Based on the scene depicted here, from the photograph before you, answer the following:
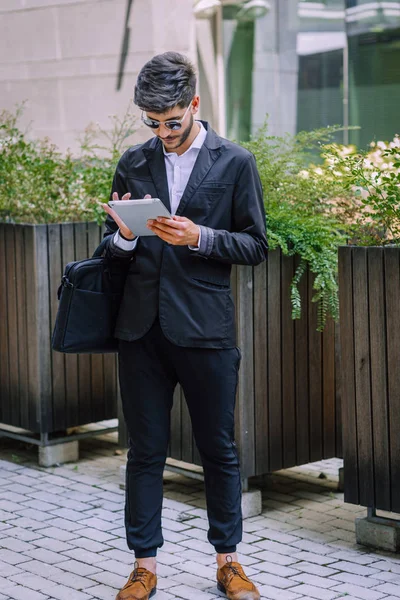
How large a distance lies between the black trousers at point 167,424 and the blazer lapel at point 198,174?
0.47 m

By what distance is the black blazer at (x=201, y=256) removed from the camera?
3803 mm

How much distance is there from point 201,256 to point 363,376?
115 cm

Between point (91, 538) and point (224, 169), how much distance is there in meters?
1.95

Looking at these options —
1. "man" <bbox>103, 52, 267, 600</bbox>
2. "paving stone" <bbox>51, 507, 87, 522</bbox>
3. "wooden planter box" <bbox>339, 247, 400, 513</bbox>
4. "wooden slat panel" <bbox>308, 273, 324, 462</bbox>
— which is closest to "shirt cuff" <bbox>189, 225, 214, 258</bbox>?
"man" <bbox>103, 52, 267, 600</bbox>

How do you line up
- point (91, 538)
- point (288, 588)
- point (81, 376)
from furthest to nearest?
point (81, 376), point (91, 538), point (288, 588)

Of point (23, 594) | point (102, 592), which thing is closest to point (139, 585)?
point (102, 592)

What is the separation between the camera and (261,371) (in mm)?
5023

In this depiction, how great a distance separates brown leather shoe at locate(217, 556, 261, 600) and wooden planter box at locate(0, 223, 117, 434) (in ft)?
7.16

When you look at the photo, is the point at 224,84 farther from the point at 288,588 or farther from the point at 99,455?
the point at 288,588

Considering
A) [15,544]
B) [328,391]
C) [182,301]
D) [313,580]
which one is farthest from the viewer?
[328,391]

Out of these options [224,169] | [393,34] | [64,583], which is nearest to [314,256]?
[224,169]

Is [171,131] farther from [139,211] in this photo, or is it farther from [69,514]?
[69,514]

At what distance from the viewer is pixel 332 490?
5.54 meters

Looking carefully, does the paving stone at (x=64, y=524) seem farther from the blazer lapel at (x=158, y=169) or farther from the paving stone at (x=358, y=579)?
the blazer lapel at (x=158, y=169)
